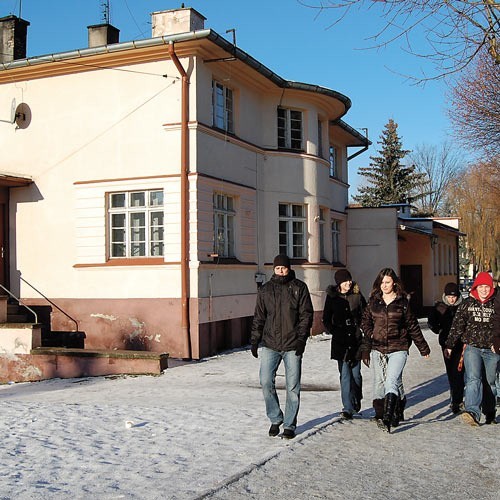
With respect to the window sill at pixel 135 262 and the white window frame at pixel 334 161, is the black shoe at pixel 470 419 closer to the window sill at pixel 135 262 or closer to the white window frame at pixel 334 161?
the window sill at pixel 135 262

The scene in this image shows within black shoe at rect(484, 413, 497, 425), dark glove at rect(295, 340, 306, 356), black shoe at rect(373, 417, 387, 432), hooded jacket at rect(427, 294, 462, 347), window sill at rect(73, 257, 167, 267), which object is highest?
window sill at rect(73, 257, 167, 267)

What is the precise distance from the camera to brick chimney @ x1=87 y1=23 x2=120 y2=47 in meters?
17.8

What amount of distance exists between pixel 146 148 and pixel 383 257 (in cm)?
1170

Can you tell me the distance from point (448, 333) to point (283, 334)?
2.66 metres

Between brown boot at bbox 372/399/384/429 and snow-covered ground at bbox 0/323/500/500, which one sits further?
brown boot at bbox 372/399/384/429

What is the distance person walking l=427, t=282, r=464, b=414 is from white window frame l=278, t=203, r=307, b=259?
32.2ft

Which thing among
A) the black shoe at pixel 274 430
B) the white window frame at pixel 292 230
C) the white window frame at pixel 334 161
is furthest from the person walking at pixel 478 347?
the white window frame at pixel 334 161

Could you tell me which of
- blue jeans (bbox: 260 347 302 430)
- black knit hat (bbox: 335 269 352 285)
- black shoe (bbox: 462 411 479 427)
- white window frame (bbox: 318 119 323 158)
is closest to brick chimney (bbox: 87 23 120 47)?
white window frame (bbox: 318 119 323 158)

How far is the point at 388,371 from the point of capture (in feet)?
25.3

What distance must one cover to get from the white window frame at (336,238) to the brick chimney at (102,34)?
924 centimetres

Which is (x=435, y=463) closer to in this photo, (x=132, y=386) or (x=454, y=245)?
(x=132, y=386)

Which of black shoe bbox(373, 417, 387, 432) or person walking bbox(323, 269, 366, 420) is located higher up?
person walking bbox(323, 269, 366, 420)

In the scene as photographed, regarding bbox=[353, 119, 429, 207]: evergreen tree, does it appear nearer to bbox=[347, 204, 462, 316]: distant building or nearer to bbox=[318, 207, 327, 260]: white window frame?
bbox=[347, 204, 462, 316]: distant building

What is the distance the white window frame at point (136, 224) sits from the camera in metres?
15.7
